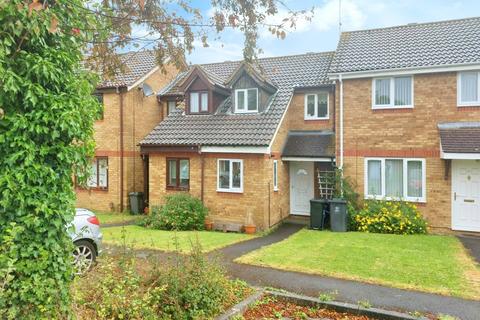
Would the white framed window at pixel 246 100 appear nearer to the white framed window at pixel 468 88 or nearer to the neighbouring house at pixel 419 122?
the neighbouring house at pixel 419 122

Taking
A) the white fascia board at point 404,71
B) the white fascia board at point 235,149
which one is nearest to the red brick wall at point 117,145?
the white fascia board at point 235,149

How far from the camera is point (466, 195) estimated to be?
12.7 meters

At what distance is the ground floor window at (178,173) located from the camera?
49.8 ft

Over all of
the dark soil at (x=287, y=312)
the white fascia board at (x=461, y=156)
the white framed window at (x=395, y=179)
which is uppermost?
the white fascia board at (x=461, y=156)

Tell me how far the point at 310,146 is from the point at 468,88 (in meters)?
5.99

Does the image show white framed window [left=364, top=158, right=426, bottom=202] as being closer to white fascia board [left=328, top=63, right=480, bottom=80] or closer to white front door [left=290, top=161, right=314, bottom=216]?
white front door [left=290, top=161, right=314, bottom=216]

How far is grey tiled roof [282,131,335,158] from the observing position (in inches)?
582

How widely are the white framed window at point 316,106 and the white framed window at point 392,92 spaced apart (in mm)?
2263

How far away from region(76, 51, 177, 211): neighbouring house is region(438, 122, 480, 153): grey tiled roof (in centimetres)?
1260

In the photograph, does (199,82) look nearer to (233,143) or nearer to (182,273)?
(233,143)

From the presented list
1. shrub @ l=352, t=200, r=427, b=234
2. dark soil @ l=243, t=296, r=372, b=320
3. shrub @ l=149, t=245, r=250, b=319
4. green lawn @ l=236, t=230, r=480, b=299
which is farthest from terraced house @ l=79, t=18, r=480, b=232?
shrub @ l=149, t=245, r=250, b=319

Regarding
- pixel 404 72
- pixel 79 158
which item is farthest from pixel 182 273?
pixel 404 72

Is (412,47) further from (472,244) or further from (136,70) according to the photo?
(136,70)

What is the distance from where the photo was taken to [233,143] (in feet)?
44.9
